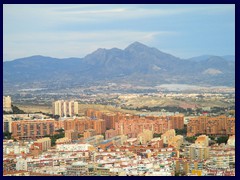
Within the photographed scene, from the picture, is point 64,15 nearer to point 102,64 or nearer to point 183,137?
point 102,64

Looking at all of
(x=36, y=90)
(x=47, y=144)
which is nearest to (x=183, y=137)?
(x=47, y=144)

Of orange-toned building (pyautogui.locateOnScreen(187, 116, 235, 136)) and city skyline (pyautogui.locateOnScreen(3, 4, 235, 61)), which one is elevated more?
city skyline (pyautogui.locateOnScreen(3, 4, 235, 61))

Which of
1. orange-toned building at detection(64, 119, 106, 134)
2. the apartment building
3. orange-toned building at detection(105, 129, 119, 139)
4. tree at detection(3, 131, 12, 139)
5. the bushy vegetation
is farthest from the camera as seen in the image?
the apartment building

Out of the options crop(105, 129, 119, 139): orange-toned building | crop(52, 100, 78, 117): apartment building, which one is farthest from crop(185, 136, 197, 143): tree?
crop(52, 100, 78, 117): apartment building

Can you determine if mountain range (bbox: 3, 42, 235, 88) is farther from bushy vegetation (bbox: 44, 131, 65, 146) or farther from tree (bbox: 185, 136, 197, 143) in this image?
tree (bbox: 185, 136, 197, 143)

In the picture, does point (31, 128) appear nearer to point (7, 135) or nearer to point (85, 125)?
point (7, 135)

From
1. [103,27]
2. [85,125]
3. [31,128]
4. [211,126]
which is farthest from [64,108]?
[211,126]

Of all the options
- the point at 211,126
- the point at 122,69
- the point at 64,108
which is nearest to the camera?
the point at 211,126
